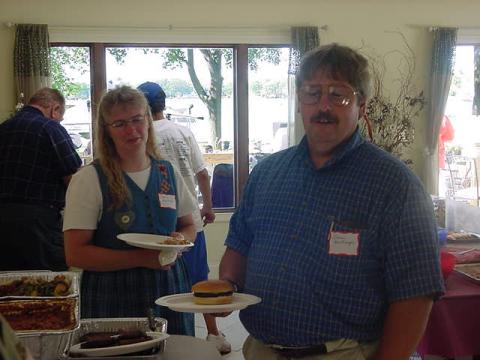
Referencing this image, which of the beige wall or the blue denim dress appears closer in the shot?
the blue denim dress

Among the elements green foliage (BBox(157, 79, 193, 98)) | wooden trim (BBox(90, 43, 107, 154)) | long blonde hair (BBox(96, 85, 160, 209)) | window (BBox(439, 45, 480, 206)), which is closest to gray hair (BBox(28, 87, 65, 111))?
long blonde hair (BBox(96, 85, 160, 209))

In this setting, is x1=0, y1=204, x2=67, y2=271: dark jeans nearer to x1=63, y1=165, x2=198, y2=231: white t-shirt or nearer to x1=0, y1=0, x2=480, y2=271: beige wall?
x1=63, y1=165, x2=198, y2=231: white t-shirt

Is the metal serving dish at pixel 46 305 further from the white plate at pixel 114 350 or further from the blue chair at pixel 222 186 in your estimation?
the blue chair at pixel 222 186

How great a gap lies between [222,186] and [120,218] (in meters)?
3.40

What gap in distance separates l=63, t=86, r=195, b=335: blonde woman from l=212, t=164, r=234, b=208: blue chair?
→ 324 cm

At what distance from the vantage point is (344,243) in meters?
1.25

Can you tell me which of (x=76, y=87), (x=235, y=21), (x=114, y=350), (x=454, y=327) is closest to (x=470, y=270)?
(x=454, y=327)

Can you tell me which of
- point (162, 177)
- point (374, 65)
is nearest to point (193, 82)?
point (374, 65)

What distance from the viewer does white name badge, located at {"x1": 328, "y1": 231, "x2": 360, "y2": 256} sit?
124cm

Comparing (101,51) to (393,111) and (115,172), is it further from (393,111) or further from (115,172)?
(115,172)

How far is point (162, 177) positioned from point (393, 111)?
366 centimetres

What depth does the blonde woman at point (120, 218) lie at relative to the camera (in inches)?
65.2

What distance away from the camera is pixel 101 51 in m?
4.71

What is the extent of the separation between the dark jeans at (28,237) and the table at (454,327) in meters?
1.83
